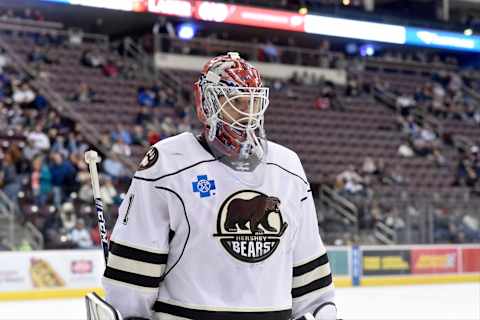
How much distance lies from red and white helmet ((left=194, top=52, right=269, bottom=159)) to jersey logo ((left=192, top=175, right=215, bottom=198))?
97 millimetres

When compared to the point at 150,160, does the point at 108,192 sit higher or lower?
lower

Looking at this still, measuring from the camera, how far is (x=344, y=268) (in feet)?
45.9

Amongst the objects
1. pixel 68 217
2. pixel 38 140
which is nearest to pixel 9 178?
pixel 68 217

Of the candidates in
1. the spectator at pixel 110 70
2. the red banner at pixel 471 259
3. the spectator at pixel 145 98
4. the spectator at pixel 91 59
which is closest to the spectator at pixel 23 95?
the spectator at pixel 145 98

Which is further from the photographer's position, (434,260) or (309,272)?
(434,260)

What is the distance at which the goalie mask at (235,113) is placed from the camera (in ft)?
7.95

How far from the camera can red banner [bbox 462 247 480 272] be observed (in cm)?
1541

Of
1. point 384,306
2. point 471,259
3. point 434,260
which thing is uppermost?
point 384,306

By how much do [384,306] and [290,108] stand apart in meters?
9.98

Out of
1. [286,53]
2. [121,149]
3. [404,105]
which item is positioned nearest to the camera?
[121,149]

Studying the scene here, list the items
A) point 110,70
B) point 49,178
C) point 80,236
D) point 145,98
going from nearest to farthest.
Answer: point 80,236, point 49,178, point 145,98, point 110,70

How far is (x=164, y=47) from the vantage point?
64.1 feet

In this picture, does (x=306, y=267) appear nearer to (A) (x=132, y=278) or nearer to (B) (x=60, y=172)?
(A) (x=132, y=278)

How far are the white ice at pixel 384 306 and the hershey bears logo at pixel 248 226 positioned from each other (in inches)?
255
